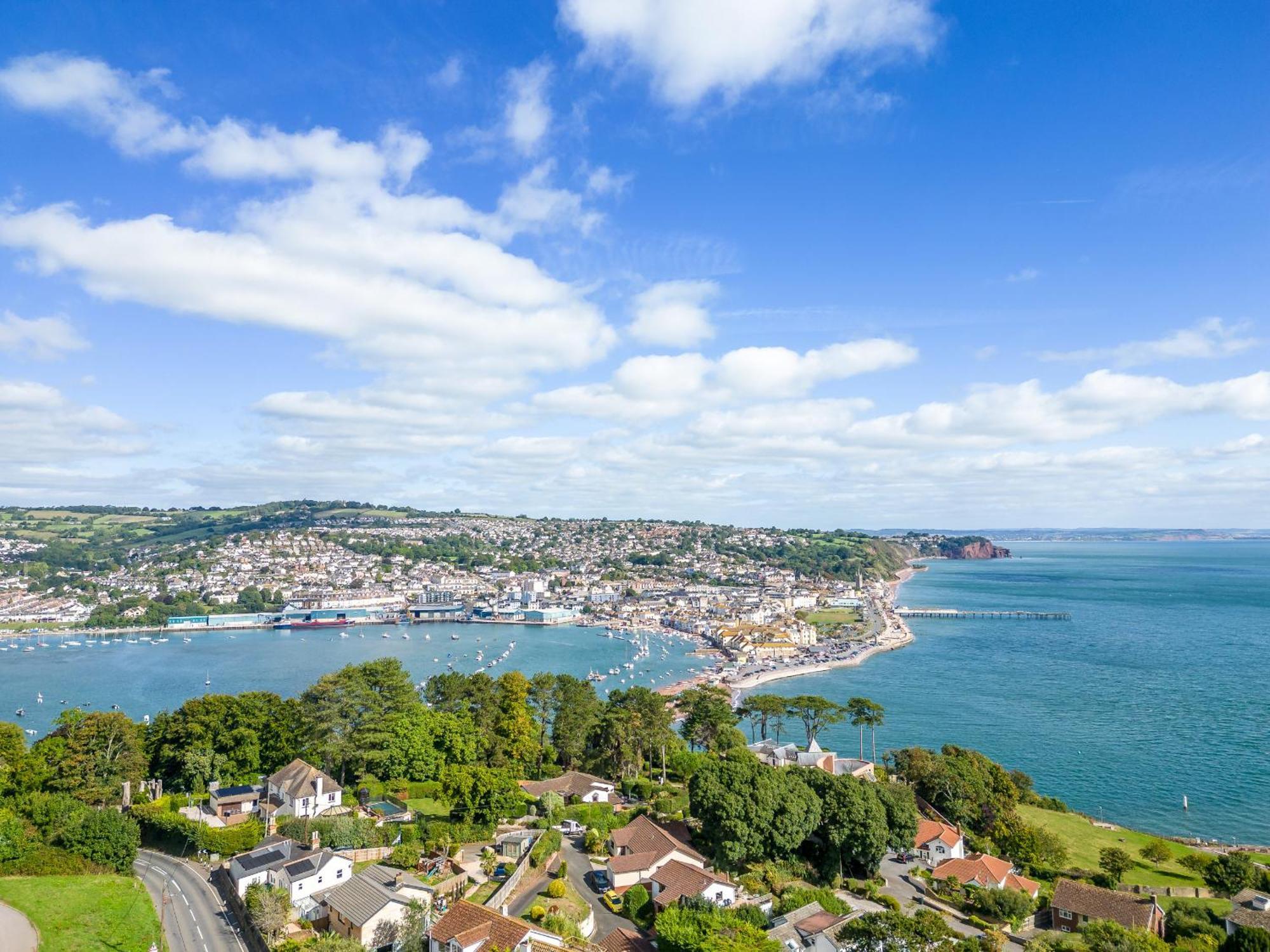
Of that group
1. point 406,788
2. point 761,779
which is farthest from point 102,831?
point 761,779

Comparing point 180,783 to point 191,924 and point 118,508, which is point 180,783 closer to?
point 191,924

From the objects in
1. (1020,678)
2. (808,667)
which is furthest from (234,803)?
(1020,678)

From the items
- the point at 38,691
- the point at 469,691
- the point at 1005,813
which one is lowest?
the point at 38,691

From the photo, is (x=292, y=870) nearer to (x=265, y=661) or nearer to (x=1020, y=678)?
(x=1020, y=678)

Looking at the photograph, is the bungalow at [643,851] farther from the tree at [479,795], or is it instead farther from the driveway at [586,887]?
the tree at [479,795]

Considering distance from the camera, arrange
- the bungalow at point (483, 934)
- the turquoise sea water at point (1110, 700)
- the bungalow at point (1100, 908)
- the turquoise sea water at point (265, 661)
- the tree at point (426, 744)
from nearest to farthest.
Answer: the bungalow at point (483, 934)
the bungalow at point (1100, 908)
the tree at point (426, 744)
the turquoise sea water at point (1110, 700)
the turquoise sea water at point (265, 661)

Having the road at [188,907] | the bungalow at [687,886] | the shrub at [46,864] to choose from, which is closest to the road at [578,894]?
the bungalow at [687,886]

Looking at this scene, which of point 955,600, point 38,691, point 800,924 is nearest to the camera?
point 800,924
